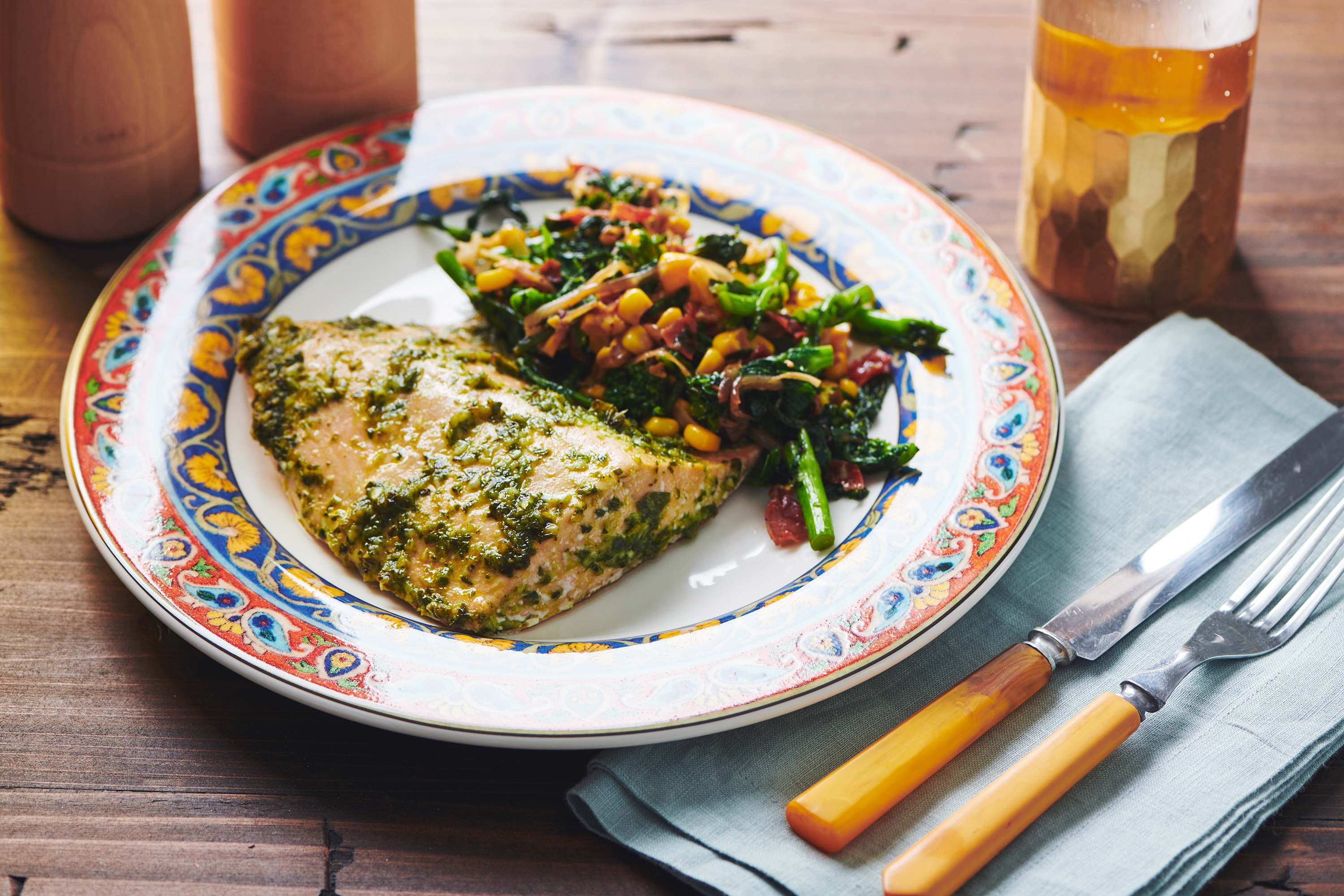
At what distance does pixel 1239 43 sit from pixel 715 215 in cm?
191

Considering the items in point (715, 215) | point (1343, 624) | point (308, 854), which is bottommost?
point (308, 854)

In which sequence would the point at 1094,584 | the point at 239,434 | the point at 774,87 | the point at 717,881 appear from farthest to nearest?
the point at 774,87 → the point at 239,434 → the point at 1094,584 → the point at 717,881

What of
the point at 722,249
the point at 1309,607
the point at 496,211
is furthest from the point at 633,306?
the point at 1309,607

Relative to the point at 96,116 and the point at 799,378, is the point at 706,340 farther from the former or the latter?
the point at 96,116

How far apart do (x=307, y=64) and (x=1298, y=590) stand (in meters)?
4.11

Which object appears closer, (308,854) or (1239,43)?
(308,854)

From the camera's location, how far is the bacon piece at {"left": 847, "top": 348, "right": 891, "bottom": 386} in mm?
4070

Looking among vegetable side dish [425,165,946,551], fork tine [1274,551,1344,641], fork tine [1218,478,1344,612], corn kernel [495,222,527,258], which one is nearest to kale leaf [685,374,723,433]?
vegetable side dish [425,165,946,551]

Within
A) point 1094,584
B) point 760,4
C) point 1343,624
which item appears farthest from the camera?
point 760,4

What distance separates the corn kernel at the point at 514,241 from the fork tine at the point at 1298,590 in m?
2.69

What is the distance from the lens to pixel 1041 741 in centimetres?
305

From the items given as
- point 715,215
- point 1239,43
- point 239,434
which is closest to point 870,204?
point 715,215

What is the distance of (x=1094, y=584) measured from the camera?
138 inches

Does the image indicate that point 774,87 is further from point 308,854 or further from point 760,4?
point 308,854
